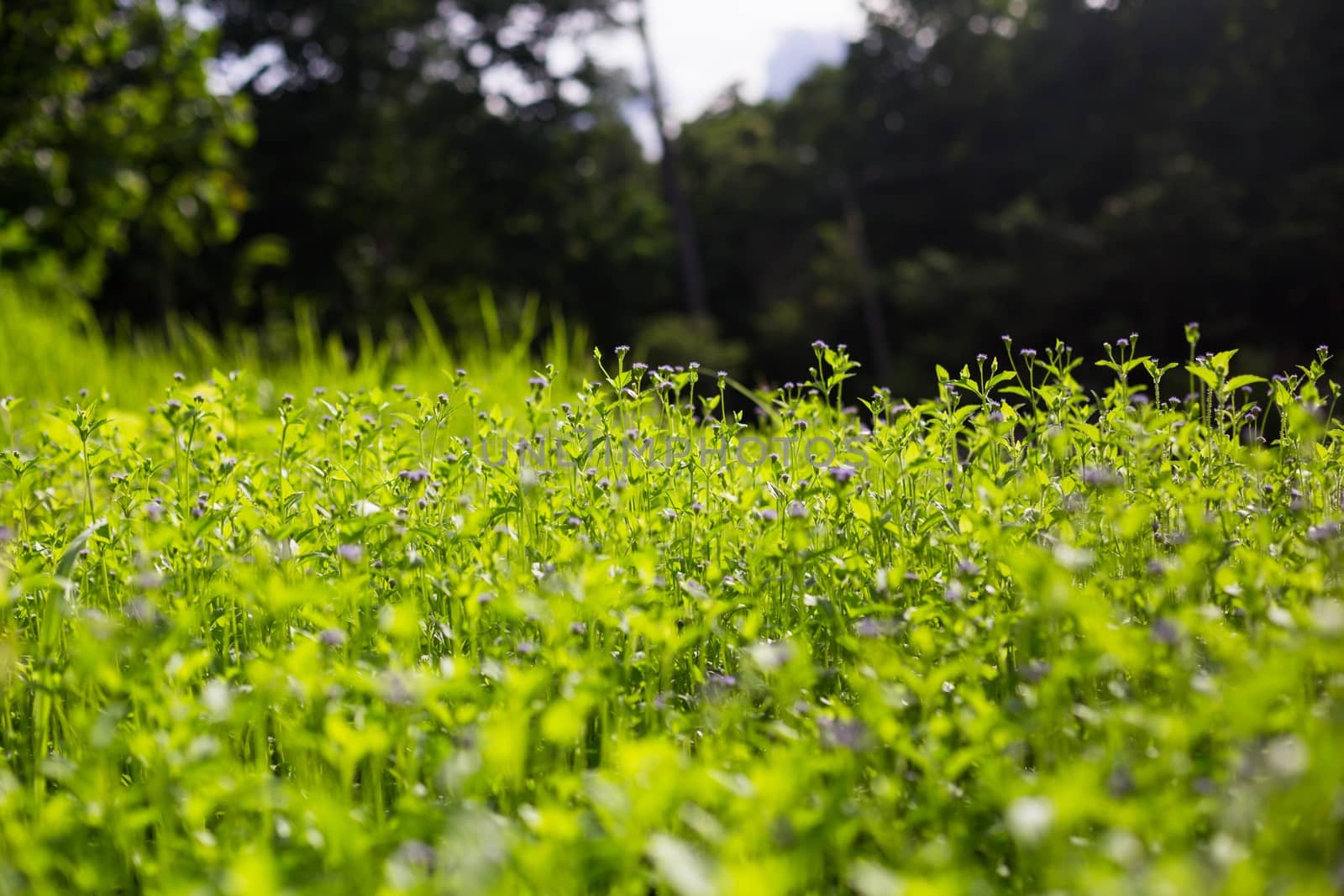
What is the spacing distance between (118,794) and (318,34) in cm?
2567

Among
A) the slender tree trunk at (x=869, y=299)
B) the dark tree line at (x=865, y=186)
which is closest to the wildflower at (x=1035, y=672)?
the dark tree line at (x=865, y=186)

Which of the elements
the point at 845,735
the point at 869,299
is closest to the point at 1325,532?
the point at 845,735

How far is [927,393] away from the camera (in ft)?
66.8

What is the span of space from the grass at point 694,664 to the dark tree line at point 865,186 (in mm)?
16286

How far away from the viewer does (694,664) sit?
7.59 feet

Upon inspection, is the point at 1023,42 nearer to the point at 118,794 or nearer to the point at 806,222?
the point at 806,222

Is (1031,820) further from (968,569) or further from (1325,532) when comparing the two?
(1325,532)

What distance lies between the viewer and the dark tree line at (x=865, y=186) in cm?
2102

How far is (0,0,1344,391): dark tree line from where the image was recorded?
68.9ft

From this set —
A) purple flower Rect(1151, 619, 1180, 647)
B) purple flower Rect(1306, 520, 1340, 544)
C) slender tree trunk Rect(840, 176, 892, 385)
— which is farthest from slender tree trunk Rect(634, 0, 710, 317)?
purple flower Rect(1151, 619, 1180, 647)

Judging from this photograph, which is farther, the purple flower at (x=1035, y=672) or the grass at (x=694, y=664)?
the purple flower at (x=1035, y=672)

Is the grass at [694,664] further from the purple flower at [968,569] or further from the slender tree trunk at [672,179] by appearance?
the slender tree trunk at [672,179]

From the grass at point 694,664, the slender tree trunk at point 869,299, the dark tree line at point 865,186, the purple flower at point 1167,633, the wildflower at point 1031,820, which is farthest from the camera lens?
the slender tree trunk at point 869,299

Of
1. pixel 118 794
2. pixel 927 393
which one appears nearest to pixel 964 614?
pixel 118 794
